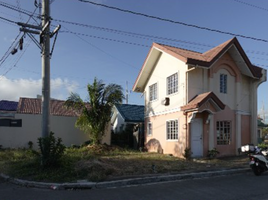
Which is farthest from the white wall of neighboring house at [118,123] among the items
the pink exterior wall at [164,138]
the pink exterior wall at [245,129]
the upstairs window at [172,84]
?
the pink exterior wall at [245,129]

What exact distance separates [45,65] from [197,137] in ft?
29.6

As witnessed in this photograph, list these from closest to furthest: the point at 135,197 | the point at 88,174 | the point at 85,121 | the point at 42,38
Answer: the point at 135,197
the point at 88,174
the point at 42,38
the point at 85,121

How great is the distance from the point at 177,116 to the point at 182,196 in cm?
879

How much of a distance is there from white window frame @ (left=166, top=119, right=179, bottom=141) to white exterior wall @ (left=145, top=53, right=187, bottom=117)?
2.42 ft

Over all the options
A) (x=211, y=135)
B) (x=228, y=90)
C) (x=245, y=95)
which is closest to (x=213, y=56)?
(x=228, y=90)

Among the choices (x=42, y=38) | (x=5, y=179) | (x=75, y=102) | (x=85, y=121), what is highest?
(x=42, y=38)

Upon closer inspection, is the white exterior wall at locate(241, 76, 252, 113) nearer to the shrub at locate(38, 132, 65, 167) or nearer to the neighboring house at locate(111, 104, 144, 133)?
the neighboring house at locate(111, 104, 144, 133)

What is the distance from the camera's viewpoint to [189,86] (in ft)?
48.3

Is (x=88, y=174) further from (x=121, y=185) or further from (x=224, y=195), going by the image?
(x=224, y=195)

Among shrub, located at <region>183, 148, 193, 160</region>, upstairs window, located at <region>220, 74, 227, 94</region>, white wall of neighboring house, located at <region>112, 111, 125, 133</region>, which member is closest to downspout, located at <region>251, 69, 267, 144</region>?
upstairs window, located at <region>220, 74, 227, 94</region>

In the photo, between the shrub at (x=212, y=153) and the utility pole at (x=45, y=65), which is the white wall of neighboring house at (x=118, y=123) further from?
the utility pole at (x=45, y=65)

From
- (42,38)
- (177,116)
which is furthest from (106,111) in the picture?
(42,38)

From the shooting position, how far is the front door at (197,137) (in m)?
14.4

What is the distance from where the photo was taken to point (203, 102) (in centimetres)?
1340
